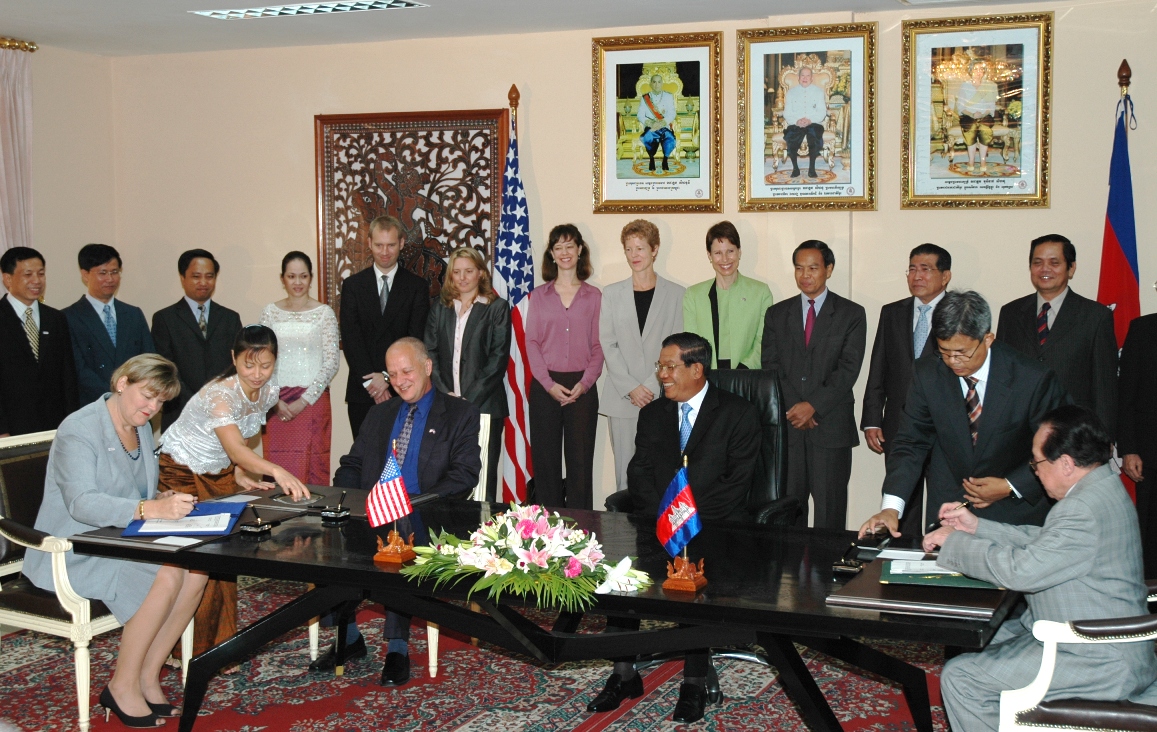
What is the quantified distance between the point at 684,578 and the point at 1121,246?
4235 mm

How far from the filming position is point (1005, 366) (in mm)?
3787

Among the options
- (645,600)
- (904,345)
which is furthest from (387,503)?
(904,345)

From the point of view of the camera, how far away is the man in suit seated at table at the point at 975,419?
12.0 feet

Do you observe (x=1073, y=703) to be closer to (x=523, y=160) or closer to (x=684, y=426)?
A: (x=684, y=426)

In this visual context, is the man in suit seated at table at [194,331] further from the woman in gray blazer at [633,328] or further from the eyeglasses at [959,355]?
the eyeglasses at [959,355]

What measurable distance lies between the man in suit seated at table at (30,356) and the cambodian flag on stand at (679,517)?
438 centimetres

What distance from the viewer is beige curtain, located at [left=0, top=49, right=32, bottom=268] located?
724 cm

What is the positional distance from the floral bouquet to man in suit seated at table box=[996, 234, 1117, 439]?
3307 millimetres

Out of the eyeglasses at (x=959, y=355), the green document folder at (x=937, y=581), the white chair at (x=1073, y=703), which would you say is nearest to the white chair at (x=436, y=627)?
the eyeglasses at (x=959, y=355)

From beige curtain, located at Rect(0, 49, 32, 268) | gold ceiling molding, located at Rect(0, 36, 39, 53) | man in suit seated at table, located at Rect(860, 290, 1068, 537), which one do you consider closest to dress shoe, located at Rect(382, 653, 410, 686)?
man in suit seated at table, located at Rect(860, 290, 1068, 537)

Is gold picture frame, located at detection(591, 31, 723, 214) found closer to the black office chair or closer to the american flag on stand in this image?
the american flag on stand

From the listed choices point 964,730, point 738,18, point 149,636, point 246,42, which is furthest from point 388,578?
point 246,42

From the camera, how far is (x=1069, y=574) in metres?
2.87

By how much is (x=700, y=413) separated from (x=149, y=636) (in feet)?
7.19
